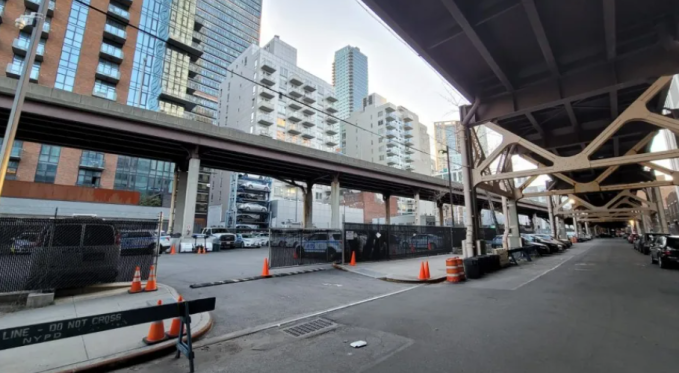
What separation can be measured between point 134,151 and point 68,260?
29455 millimetres

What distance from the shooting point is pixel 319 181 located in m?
47.8

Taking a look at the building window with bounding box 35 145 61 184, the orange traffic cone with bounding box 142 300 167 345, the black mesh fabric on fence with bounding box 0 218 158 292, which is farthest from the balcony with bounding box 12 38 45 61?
the orange traffic cone with bounding box 142 300 167 345

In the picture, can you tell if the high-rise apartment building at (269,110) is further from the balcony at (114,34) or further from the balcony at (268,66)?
the balcony at (114,34)

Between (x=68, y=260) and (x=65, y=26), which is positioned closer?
(x=68, y=260)

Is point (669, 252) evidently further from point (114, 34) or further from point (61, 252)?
point (114, 34)

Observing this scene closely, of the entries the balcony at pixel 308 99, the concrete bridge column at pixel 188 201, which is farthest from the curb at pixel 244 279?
the balcony at pixel 308 99

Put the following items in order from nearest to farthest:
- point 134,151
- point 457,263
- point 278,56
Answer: point 457,263 < point 134,151 < point 278,56

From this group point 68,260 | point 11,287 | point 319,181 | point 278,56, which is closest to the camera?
point 11,287

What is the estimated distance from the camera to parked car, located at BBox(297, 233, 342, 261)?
17016 millimetres

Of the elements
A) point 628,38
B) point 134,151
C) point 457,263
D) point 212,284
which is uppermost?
point 134,151

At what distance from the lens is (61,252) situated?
8164 millimetres

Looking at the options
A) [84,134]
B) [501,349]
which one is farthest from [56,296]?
[84,134]

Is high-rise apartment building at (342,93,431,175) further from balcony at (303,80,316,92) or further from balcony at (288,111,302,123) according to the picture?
balcony at (288,111,302,123)

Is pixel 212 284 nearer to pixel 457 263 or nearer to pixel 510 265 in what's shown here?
pixel 457 263
